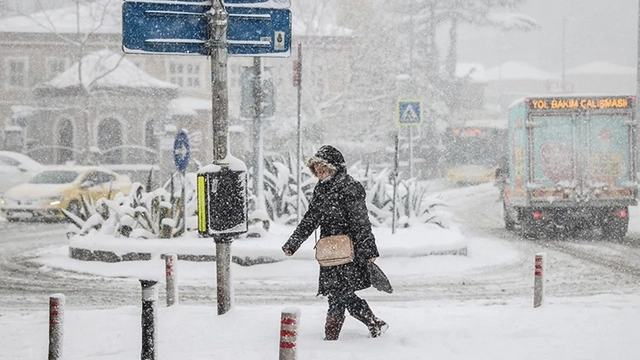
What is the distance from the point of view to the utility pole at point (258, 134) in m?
13.7

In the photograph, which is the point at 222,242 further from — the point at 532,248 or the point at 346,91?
the point at 346,91

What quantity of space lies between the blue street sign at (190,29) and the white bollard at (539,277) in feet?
11.2

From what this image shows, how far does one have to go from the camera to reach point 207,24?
7832 millimetres

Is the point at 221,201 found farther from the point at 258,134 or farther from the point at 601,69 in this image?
the point at 601,69

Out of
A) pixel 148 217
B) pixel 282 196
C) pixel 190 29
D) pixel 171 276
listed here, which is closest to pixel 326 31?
pixel 282 196

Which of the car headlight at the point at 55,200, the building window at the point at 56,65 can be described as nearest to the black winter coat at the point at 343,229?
the car headlight at the point at 55,200

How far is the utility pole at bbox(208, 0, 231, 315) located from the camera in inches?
302

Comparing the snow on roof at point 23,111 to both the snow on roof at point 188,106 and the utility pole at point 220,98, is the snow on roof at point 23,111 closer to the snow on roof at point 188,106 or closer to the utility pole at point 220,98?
the snow on roof at point 188,106

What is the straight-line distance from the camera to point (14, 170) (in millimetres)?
26812

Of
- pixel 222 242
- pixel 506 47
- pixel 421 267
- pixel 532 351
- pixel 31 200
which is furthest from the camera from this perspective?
pixel 506 47

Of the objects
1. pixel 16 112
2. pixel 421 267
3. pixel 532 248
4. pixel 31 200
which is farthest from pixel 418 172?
pixel 421 267

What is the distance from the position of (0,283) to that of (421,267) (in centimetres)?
595

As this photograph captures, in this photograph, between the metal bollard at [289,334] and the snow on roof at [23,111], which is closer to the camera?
the metal bollard at [289,334]

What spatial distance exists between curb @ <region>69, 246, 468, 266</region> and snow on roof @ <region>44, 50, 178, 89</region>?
1087 inches
